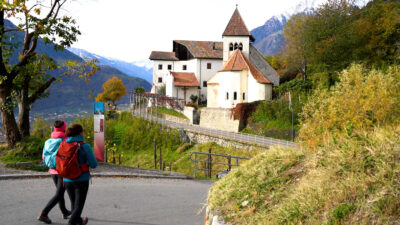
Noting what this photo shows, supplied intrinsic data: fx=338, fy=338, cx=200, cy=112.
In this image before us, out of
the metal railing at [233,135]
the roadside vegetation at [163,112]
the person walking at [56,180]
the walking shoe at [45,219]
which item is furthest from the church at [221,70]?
the walking shoe at [45,219]

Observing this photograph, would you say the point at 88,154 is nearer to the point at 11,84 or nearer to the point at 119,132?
the point at 11,84

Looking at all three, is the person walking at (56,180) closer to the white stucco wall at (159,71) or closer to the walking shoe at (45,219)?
the walking shoe at (45,219)

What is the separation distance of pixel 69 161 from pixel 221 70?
42.3m

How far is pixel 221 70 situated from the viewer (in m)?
47.0

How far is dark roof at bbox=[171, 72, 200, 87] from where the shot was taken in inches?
2351

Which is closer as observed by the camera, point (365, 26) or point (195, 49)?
point (365, 26)

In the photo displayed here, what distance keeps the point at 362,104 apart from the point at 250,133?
16.9m

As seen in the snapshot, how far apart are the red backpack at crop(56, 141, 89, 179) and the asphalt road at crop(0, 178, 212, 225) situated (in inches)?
53.8

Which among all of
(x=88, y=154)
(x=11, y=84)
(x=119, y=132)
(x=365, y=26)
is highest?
(x=365, y=26)

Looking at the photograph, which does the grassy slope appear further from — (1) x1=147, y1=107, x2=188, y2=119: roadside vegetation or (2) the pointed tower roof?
(2) the pointed tower roof

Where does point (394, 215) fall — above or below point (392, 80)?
below

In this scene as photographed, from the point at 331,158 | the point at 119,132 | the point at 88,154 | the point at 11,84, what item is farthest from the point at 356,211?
the point at 119,132

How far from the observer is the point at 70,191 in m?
5.70

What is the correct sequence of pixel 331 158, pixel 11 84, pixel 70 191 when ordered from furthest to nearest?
1. pixel 11 84
2. pixel 70 191
3. pixel 331 158
